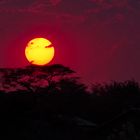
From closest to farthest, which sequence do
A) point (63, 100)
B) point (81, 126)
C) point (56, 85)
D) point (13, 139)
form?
point (13, 139), point (81, 126), point (63, 100), point (56, 85)

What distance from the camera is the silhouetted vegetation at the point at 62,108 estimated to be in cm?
4131

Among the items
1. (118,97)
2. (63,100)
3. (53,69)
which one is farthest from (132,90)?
(63,100)

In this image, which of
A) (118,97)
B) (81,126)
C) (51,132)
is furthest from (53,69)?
(51,132)

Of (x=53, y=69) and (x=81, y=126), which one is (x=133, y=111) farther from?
(x=53, y=69)

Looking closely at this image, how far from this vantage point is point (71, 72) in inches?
2965

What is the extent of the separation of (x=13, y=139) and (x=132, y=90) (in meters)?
41.1

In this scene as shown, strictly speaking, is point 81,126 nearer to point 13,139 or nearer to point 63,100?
point 13,139

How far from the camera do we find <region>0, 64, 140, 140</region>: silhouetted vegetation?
41.3m

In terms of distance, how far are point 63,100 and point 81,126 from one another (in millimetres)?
15033

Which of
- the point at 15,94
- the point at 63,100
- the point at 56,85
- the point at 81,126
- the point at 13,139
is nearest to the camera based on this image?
the point at 13,139

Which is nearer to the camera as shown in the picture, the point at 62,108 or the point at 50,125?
the point at 50,125

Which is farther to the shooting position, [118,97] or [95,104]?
[118,97]

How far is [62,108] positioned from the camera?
6072 cm

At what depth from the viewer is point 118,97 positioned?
248 feet
